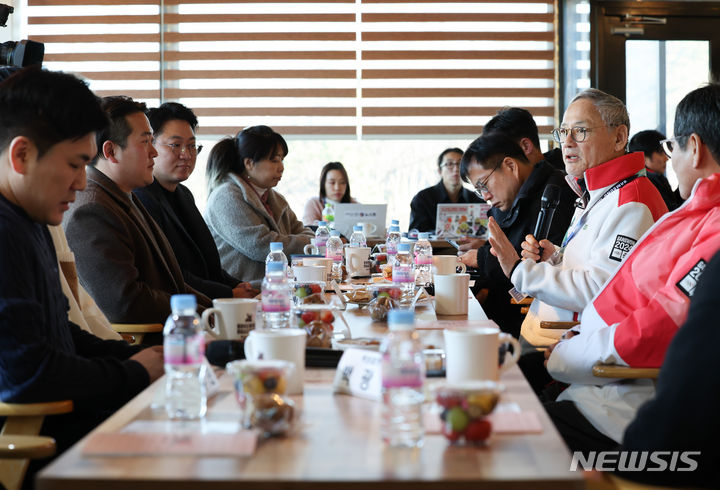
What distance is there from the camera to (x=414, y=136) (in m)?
6.72

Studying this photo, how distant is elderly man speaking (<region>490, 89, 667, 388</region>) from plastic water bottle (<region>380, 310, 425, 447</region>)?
4.26 feet

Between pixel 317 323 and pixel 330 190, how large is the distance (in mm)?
5038

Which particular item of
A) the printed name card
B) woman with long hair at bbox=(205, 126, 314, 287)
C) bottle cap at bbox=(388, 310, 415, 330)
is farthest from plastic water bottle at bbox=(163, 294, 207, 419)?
woman with long hair at bbox=(205, 126, 314, 287)

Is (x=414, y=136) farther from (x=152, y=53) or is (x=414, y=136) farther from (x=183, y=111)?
(x=183, y=111)

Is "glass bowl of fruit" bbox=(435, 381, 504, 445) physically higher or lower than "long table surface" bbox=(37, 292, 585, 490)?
higher

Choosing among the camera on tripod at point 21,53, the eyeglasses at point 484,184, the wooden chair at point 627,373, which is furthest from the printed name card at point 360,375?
the eyeglasses at point 484,184

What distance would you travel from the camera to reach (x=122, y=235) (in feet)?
8.29

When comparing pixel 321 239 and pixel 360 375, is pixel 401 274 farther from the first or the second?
pixel 321 239

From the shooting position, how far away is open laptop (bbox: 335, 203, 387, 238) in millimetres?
5457

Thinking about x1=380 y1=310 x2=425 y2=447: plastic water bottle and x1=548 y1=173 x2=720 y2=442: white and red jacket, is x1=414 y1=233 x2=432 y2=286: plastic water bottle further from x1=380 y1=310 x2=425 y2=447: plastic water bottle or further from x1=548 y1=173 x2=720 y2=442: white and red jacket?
x1=380 y1=310 x2=425 y2=447: plastic water bottle

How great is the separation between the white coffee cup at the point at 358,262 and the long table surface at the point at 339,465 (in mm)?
2259

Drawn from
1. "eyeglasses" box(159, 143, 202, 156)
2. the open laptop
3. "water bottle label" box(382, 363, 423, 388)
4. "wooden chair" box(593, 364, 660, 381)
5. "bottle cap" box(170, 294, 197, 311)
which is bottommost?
"wooden chair" box(593, 364, 660, 381)

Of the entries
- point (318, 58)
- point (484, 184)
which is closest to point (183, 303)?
point (484, 184)

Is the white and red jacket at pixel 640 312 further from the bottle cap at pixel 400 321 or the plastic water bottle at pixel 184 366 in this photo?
the plastic water bottle at pixel 184 366
